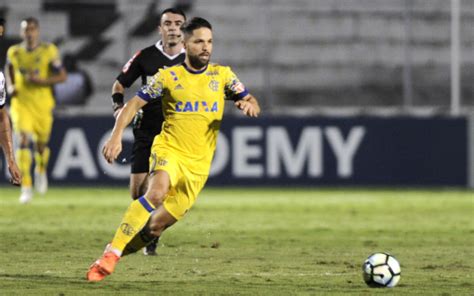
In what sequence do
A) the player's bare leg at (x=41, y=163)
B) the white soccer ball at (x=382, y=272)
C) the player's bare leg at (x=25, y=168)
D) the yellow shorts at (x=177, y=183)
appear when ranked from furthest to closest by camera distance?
the player's bare leg at (x=41, y=163) → the player's bare leg at (x=25, y=168) → the yellow shorts at (x=177, y=183) → the white soccer ball at (x=382, y=272)

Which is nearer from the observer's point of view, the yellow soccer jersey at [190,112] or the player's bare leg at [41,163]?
the yellow soccer jersey at [190,112]

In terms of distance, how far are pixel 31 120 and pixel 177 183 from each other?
9703mm

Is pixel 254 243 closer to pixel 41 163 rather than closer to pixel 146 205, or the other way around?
pixel 146 205

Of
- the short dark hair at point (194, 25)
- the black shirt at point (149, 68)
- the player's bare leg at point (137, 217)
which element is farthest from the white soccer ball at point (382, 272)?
the black shirt at point (149, 68)

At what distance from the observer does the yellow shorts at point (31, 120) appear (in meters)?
17.4

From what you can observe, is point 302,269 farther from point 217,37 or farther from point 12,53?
point 217,37

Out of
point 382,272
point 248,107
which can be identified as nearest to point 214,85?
point 248,107

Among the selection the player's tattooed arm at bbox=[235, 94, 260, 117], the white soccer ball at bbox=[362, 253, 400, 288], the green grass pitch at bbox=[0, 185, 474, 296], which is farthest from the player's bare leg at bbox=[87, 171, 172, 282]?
the white soccer ball at bbox=[362, 253, 400, 288]

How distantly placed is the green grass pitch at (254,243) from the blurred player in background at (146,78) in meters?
0.75

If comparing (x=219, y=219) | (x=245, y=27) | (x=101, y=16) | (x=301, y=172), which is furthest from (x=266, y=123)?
(x=219, y=219)

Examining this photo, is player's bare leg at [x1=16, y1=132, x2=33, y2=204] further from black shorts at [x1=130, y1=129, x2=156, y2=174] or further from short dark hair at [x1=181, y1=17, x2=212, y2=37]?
short dark hair at [x1=181, y1=17, x2=212, y2=37]

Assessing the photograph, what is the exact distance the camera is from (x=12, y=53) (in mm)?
17547

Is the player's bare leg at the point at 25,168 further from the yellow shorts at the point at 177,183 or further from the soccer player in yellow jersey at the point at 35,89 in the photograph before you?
the yellow shorts at the point at 177,183

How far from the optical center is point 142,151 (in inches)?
388
